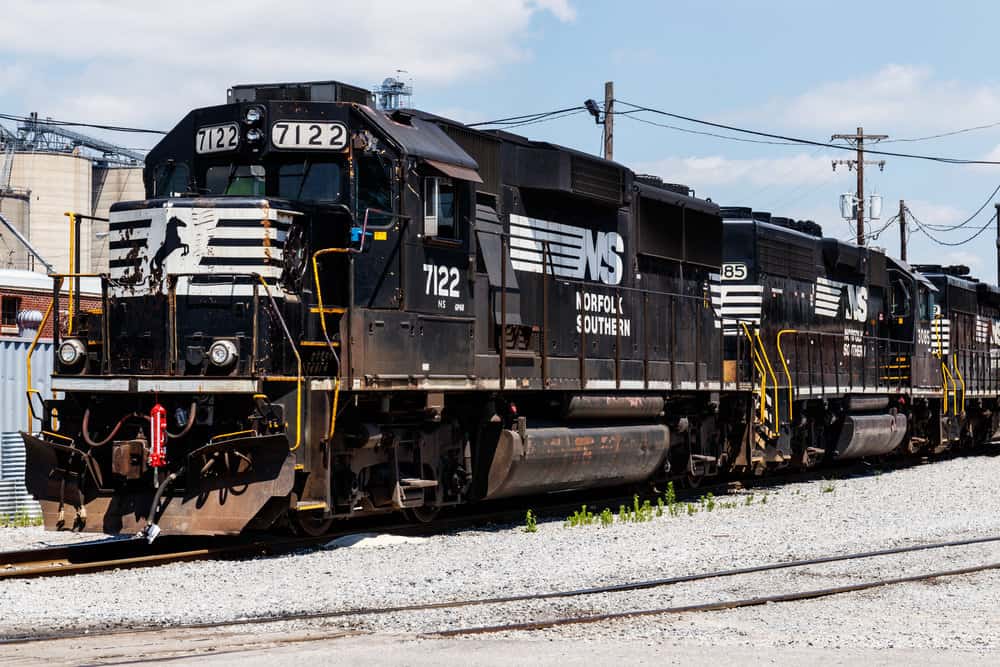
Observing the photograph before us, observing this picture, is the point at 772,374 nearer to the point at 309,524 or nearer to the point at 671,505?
the point at 671,505

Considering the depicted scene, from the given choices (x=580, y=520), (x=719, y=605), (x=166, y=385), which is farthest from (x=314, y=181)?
(x=719, y=605)

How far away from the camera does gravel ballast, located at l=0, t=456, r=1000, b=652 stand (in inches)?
293

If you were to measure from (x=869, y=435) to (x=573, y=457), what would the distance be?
32.5 feet

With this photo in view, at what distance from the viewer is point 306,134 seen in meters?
10.8

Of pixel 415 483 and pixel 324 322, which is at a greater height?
pixel 324 322

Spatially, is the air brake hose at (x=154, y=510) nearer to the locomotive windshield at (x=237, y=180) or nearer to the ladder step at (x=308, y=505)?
the ladder step at (x=308, y=505)

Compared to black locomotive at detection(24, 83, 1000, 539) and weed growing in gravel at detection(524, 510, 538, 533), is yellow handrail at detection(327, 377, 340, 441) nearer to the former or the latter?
black locomotive at detection(24, 83, 1000, 539)

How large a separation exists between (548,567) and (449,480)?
2.67 metres

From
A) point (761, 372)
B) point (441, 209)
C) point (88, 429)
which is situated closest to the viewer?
point (88, 429)

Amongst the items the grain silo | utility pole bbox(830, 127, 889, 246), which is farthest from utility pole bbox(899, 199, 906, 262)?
the grain silo

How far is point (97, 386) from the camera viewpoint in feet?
34.0

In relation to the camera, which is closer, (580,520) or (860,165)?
(580,520)

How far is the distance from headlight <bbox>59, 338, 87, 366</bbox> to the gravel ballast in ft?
7.00

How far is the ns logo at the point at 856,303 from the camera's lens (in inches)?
902
